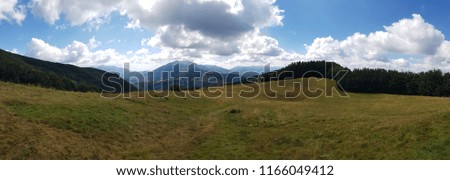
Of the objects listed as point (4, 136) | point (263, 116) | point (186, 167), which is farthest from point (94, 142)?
point (263, 116)

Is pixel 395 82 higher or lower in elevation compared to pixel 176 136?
higher

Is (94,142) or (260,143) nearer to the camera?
→ (94,142)

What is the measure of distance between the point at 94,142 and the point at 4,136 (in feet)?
17.8

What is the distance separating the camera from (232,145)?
27.6 metres

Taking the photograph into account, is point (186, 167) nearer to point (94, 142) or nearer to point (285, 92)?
point (94, 142)

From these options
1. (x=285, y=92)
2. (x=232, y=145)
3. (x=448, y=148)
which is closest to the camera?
(x=448, y=148)

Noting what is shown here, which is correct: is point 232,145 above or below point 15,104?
below

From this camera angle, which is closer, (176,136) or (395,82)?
(176,136)

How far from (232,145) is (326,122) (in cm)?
1339

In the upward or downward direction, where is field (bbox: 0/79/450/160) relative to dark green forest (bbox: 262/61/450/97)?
downward

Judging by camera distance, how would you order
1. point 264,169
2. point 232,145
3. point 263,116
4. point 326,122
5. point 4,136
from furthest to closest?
point 263,116
point 326,122
point 232,145
point 4,136
point 264,169

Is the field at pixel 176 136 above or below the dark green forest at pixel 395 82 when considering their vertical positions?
below

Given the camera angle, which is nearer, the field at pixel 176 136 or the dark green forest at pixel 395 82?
the field at pixel 176 136

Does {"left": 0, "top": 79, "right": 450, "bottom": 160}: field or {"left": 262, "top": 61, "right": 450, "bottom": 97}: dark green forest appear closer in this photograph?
{"left": 0, "top": 79, "right": 450, "bottom": 160}: field
